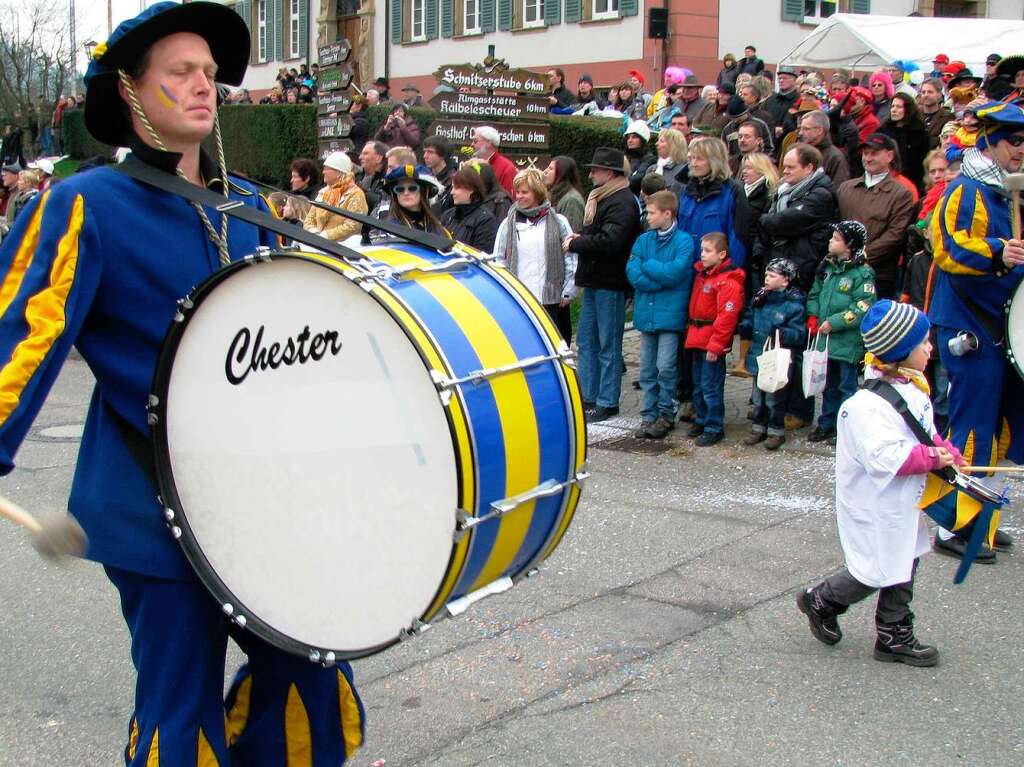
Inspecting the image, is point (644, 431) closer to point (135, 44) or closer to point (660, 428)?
point (660, 428)

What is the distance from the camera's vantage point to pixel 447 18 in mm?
31312

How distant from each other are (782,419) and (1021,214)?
7.76 ft

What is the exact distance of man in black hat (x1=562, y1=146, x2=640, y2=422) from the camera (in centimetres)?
820

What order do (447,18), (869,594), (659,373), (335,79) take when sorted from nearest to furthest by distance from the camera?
(869,594)
(659,373)
(335,79)
(447,18)

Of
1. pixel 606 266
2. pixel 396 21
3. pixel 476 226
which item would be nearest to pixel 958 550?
pixel 606 266

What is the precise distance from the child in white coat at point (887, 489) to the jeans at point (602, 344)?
399 centimetres

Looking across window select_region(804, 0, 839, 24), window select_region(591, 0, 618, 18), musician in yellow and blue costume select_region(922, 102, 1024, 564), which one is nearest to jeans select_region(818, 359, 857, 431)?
musician in yellow and blue costume select_region(922, 102, 1024, 564)

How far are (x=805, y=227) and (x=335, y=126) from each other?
308 inches

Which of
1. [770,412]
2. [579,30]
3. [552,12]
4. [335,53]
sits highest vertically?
[552,12]

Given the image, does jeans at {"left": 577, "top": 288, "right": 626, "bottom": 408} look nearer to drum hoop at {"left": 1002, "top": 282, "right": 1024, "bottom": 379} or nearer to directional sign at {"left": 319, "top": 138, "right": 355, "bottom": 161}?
drum hoop at {"left": 1002, "top": 282, "right": 1024, "bottom": 379}

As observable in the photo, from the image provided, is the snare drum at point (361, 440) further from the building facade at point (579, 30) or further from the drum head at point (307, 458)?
the building facade at point (579, 30)

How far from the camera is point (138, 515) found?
8.75 feet

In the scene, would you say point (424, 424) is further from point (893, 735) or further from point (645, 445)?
point (645, 445)

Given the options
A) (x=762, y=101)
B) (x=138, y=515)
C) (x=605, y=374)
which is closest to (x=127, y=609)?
(x=138, y=515)
